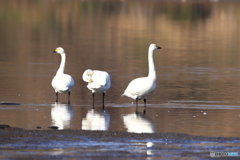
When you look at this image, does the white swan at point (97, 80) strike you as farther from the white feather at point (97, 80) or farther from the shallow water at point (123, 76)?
the shallow water at point (123, 76)

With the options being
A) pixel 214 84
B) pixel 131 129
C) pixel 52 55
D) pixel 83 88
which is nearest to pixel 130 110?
pixel 131 129

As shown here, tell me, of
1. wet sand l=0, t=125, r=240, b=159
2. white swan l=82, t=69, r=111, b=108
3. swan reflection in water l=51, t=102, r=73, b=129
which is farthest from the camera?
white swan l=82, t=69, r=111, b=108

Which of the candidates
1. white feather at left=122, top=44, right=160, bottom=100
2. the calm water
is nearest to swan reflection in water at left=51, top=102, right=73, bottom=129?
the calm water

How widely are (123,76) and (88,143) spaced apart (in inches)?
444

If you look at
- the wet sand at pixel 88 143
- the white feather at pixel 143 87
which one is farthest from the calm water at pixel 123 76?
the wet sand at pixel 88 143

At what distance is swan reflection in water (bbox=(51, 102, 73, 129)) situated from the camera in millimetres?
→ 12884

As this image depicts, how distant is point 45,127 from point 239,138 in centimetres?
372

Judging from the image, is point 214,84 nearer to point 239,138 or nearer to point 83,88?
point 83,88

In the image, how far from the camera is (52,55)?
28688 mm

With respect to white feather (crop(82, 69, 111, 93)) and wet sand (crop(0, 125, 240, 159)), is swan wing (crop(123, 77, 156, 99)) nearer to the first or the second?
white feather (crop(82, 69, 111, 93))

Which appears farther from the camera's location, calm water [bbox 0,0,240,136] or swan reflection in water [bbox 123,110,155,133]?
calm water [bbox 0,0,240,136]

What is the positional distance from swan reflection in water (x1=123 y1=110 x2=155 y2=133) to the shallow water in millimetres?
Result: 21

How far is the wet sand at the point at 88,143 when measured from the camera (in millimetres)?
9805

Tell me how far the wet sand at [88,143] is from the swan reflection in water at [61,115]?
121 cm
